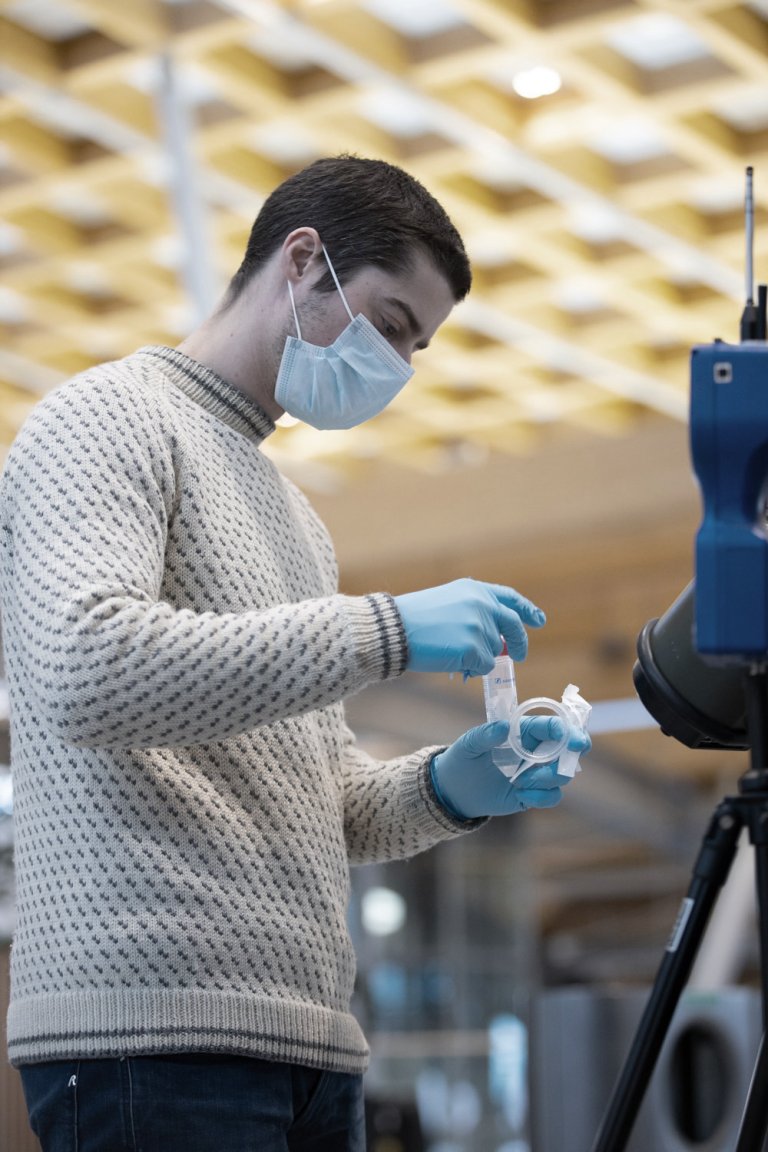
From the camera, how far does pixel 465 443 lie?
9.53 m

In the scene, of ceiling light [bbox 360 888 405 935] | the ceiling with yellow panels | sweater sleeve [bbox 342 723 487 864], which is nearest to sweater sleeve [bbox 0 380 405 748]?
sweater sleeve [bbox 342 723 487 864]

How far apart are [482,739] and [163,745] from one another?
35 centimetres

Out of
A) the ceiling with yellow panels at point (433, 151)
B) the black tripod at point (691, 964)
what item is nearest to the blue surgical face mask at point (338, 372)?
the black tripod at point (691, 964)

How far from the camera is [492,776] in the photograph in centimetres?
157

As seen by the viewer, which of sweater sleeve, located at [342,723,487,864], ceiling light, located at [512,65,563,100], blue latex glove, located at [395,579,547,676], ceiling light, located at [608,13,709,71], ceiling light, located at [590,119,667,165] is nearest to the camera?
blue latex glove, located at [395,579,547,676]

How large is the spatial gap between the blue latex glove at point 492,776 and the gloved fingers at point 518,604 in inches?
4.0

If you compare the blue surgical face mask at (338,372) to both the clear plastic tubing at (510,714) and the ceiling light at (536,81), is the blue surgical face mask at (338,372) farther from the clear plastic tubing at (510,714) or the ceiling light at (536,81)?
the ceiling light at (536,81)

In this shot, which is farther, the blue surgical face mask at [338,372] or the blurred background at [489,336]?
the blurred background at [489,336]

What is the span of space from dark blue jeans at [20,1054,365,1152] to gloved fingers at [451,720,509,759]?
33cm

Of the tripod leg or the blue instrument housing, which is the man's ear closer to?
the blue instrument housing

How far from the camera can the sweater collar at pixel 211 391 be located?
153 centimetres

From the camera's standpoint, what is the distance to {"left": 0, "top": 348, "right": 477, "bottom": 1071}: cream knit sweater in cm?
125

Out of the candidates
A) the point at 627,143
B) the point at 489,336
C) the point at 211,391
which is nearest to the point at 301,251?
the point at 211,391

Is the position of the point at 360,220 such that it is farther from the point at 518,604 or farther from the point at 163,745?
the point at 163,745
